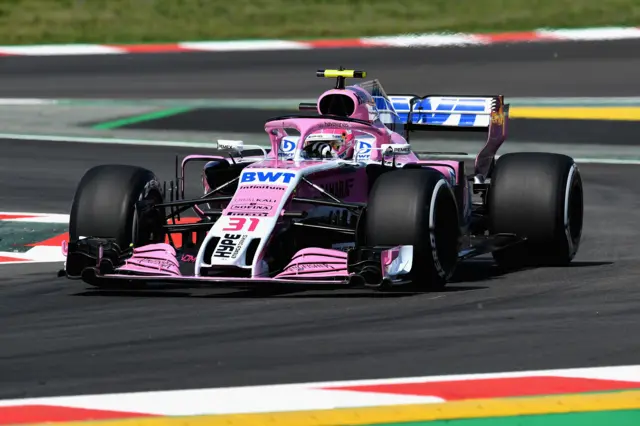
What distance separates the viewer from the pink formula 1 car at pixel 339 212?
34.6 feet

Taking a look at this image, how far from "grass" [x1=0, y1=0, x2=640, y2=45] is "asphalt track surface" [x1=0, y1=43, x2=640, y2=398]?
15.0 meters

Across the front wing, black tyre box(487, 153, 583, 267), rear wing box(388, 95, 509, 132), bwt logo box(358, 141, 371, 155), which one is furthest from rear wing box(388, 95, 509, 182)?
the front wing

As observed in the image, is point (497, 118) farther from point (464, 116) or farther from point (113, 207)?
point (113, 207)

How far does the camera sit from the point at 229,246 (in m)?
10.5

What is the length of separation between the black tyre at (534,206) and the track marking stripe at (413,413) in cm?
462

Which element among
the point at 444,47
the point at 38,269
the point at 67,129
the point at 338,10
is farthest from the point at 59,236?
the point at 338,10

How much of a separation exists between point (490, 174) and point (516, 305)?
307 cm

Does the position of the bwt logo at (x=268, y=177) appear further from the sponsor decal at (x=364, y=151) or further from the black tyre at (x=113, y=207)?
the sponsor decal at (x=364, y=151)

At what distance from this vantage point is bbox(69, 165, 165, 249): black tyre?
36.7 ft

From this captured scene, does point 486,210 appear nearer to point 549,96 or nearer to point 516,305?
point 516,305

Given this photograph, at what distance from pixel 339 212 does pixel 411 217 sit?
1120mm

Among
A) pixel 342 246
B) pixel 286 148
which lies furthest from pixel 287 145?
pixel 342 246

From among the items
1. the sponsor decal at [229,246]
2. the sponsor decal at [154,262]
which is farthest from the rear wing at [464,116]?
the sponsor decal at [154,262]

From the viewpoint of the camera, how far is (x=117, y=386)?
7.82 metres
